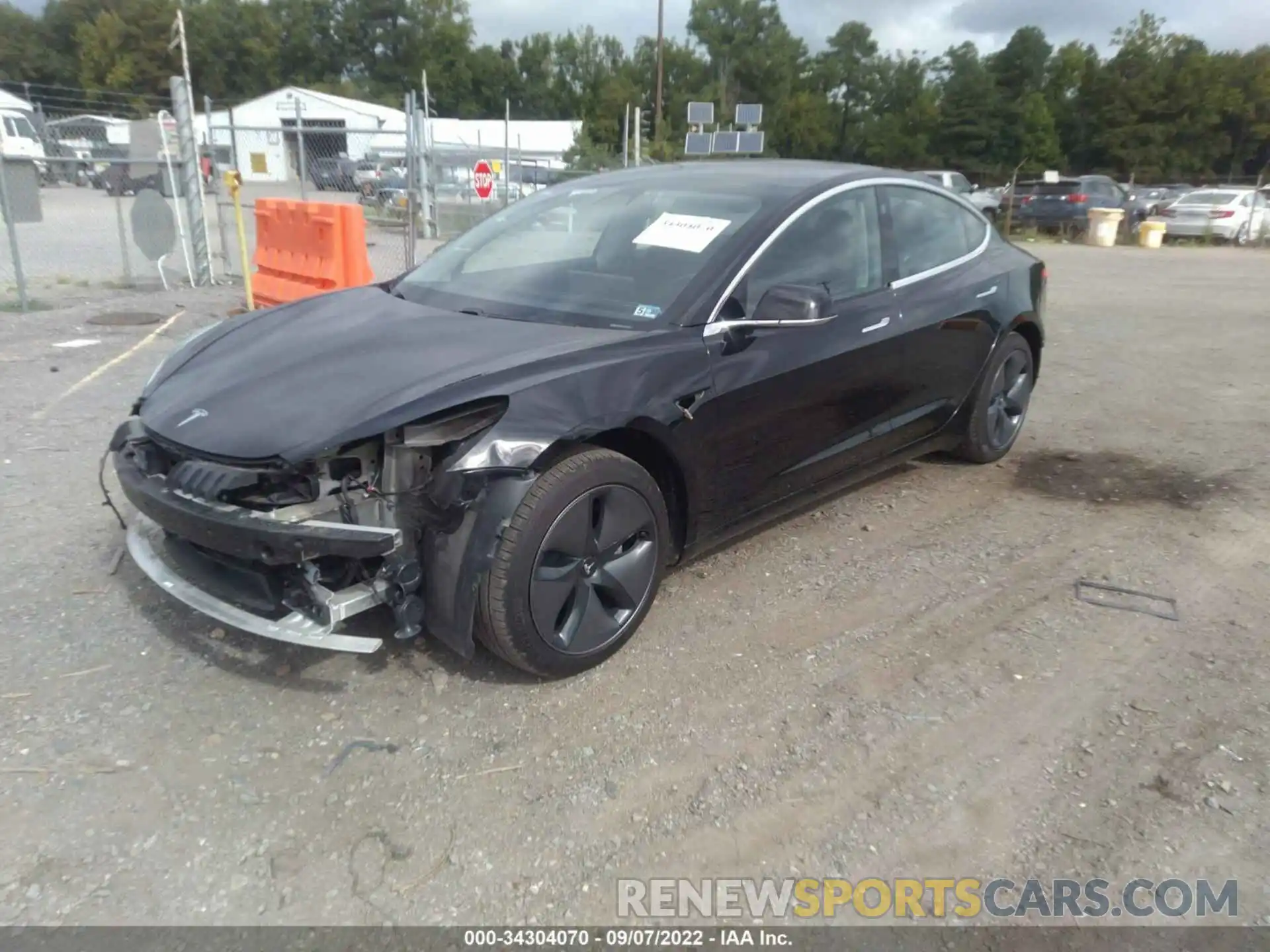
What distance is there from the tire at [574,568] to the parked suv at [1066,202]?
2467 cm

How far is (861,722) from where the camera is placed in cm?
301

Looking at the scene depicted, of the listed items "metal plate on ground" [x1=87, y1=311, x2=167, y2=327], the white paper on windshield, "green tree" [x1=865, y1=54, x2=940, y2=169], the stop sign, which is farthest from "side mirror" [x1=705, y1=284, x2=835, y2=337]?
"green tree" [x1=865, y1=54, x2=940, y2=169]

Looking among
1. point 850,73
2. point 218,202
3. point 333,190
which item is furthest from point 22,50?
point 218,202

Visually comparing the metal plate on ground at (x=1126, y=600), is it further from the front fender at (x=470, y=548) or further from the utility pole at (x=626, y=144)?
the utility pole at (x=626, y=144)

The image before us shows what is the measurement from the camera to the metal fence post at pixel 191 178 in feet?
36.0

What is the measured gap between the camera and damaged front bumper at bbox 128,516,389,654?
9.03 ft

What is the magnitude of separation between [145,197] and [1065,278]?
42.3ft

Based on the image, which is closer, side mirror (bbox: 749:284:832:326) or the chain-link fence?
side mirror (bbox: 749:284:832:326)

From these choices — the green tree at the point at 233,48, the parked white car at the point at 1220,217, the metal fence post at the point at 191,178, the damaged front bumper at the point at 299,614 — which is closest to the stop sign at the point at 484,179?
the metal fence post at the point at 191,178

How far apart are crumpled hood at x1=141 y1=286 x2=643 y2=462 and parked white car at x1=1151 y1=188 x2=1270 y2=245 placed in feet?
82.2

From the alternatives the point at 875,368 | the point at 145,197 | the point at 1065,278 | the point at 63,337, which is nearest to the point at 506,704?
the point at 875,368

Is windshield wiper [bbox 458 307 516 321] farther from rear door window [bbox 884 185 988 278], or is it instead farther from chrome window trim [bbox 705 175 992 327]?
rear door window [bbox 884 185 988 278]

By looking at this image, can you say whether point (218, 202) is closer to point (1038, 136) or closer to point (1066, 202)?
point (1066, 202)

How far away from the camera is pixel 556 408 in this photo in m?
2.94
